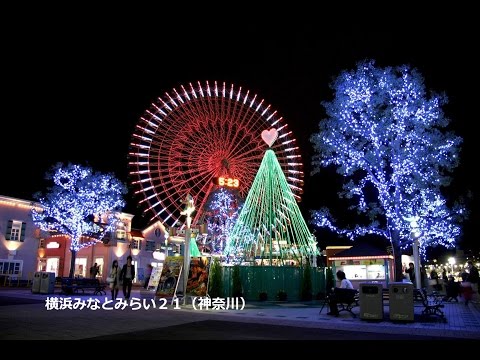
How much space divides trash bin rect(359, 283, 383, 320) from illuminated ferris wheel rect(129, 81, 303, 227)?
18.1 m

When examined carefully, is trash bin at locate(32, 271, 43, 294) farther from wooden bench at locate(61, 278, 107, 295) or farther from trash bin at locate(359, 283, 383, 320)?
trash bin at locate(359, 283, 383, 320)

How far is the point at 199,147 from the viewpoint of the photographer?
31703 mm

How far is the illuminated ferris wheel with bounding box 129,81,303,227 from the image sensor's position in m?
29.2

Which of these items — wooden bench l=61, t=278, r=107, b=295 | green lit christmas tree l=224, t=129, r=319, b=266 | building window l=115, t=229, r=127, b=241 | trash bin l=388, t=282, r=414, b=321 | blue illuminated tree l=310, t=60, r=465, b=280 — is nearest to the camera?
trash bin l=388, t=282, r=414, b=321

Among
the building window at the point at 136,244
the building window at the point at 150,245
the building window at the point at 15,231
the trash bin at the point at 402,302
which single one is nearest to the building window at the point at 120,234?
the building window at the point at 136,244

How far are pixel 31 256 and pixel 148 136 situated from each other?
15.3 m

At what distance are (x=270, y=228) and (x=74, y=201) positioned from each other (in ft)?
56.4

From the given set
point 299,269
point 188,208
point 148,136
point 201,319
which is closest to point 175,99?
point 148,136

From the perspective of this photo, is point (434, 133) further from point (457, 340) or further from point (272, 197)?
point (457, 340)

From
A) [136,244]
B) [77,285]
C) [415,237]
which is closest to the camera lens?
[415,237]

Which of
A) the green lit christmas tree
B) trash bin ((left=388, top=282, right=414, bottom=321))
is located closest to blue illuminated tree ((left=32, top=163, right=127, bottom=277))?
the green lit christmas tree

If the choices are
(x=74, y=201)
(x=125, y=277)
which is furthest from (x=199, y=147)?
(x=125, y=277)

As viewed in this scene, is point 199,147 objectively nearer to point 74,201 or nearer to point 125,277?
point 74,201

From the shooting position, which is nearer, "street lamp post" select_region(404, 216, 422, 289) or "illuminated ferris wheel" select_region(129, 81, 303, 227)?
"street lamp post" select_region(404, 216, 422, 289)
